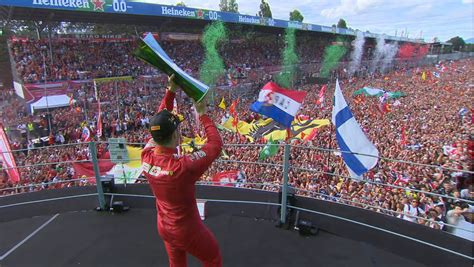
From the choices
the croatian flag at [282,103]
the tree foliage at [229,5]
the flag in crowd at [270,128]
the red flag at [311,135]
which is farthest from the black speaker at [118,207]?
the tree foliage at [229,5]

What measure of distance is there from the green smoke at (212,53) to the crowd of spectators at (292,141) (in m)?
1.00

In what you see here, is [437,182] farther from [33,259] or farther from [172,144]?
[33,259]

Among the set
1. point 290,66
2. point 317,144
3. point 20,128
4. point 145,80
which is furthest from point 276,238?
point 290,66

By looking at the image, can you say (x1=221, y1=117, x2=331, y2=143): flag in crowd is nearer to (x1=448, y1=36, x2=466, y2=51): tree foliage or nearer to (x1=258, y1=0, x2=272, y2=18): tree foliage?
(x1=258, y1=0, x2=272, y2=18): tree foliage

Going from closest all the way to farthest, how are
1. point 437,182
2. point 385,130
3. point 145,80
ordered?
1. point 437,182
2. point 385,130
3. point 145,80

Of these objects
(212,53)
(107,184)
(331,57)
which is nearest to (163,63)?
(107,184)

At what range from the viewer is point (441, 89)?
2942 centimetres

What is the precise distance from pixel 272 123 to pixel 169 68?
14.6m

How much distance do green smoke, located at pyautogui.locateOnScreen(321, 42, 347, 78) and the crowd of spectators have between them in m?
7.70

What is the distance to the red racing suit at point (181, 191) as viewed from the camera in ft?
7.31

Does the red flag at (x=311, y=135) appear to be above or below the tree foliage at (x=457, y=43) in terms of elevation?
below

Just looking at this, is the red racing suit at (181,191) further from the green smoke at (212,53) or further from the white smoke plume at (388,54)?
the white smoke plume at (388,54)

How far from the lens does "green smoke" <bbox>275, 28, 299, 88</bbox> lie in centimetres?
3697

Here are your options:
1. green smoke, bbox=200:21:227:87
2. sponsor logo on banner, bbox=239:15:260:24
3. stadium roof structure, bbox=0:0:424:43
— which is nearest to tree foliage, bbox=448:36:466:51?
stadium roof structure, bbox=0:0:424:43
